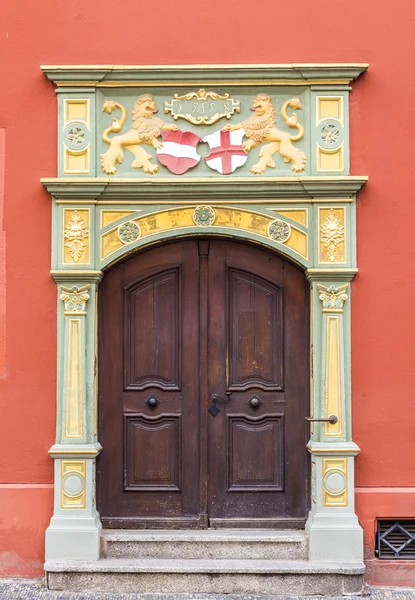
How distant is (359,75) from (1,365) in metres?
3.64

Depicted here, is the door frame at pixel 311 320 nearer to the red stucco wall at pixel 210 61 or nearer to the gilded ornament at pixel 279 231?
the gilded ornament at pixel 279 231

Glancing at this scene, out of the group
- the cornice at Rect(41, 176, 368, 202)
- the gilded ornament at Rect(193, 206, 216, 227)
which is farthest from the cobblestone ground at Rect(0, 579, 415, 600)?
the cornice at Rect(41, 176, 368, 202)

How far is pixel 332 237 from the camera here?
6035mm

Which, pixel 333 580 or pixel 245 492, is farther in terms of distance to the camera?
pixel 245 492

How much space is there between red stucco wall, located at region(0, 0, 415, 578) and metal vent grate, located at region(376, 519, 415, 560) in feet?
1.03

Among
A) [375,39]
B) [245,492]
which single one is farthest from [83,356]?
[375,39]

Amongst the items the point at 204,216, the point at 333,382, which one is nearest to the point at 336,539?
the point at 333,382

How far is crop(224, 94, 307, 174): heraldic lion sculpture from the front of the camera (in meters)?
6.10

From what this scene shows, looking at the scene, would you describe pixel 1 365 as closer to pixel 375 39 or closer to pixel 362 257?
pixel 362 257

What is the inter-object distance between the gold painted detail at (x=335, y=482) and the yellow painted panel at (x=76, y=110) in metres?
Answer: 3.28

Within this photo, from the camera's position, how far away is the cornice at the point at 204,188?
6008 mm

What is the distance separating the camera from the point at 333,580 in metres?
5.75

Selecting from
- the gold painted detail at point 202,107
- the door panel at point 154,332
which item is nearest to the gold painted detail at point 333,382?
the door panel at point 154,332

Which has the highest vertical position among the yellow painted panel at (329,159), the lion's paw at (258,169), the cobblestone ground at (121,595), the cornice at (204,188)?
the yellow painted panel at (329,159)
